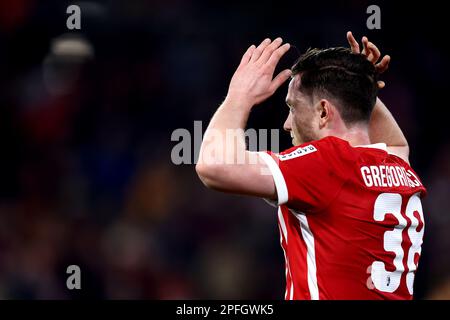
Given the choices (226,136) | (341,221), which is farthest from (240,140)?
(341,221)

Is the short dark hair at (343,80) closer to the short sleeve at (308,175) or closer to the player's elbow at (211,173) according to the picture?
the short sleeve at (308,175)

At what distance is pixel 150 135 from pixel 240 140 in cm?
415

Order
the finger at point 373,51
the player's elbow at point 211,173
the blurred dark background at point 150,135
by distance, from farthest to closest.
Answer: the blurred dark background at point 150,135 → the finger at point 373,51 → the player's elbow at point 211,173

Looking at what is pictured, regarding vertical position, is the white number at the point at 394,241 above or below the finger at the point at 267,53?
below

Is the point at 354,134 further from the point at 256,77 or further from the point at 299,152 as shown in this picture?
the point at 256,77

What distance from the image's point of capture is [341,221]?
2650 mm

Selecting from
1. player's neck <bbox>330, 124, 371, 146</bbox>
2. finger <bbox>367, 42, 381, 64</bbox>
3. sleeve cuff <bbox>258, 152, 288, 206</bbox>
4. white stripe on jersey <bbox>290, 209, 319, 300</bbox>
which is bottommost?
white stripe on jersey <bbox>290, 209, 319, 300</bbox>

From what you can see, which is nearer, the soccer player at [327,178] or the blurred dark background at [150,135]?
the soccer player at [327,178]

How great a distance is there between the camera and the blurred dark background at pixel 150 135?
20.0ft

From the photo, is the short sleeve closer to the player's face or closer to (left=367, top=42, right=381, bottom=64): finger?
the player's face

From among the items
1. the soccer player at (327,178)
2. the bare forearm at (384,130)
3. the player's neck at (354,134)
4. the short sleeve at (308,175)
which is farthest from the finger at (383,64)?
the short sleeve at (308,175)

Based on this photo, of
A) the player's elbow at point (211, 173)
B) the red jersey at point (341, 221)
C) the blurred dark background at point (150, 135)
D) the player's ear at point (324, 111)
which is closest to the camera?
the player's elbow at point (211, 173)

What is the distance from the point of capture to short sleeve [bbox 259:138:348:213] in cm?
257

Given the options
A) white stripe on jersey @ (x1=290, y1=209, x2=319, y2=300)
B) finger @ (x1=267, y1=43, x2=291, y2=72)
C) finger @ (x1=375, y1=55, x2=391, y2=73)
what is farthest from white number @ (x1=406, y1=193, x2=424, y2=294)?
finger @ (x1=267, y1=43, x2=291, y2=72)
